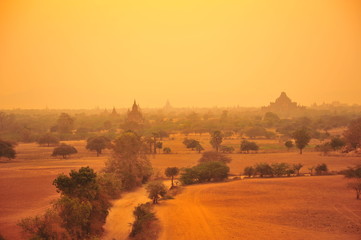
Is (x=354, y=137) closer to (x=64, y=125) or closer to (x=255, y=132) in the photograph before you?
(x=255, y=132)

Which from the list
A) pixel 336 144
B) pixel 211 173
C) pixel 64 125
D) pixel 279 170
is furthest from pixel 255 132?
pixel 64 125

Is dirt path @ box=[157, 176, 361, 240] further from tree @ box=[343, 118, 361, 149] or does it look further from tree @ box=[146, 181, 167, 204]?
tree @ box=[343, 118, 361, 149]

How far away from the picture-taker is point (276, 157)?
5194 centimetres

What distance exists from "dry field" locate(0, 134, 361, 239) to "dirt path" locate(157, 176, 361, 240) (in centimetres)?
953

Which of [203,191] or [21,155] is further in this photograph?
[21,155]

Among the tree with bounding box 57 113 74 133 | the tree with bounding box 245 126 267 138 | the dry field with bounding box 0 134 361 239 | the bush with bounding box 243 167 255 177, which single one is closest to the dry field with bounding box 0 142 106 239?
the dry field with bounding box 0 134 361 239

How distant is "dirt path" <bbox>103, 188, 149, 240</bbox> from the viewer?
2286cm

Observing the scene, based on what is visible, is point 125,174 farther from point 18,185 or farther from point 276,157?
point 276,157

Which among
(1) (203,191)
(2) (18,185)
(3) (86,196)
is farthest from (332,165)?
(2) (18,185)

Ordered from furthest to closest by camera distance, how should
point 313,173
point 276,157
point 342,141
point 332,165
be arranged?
point 342,141 → point 276,157 → point 332,165 → point 313,173

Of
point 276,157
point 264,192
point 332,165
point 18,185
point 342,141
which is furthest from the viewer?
point 342,141

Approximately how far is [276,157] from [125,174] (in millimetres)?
25579

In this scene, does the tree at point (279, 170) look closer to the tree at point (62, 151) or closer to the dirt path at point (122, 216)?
the dirt path at point (122, 216)

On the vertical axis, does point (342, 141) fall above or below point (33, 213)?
above
